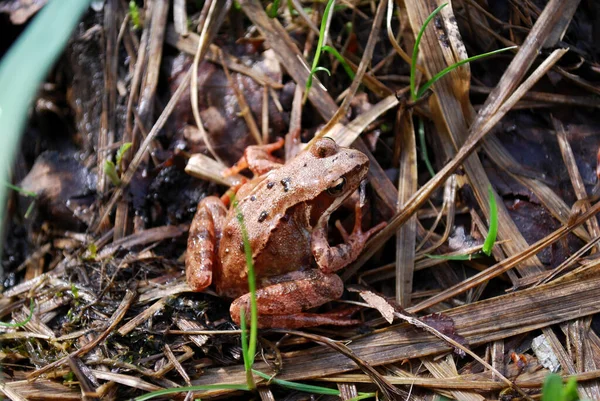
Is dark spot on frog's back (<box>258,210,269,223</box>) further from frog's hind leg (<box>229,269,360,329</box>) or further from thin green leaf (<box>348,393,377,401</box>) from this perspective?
thin green leaf (<box>348,393,377,401</box>)

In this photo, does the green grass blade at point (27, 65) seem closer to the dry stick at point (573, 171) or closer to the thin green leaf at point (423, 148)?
the thin green leaf at point (423, 148)

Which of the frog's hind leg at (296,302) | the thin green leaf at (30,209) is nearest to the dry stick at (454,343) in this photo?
the frog's hind leg at (296,302)

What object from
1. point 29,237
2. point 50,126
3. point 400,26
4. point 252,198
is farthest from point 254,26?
point 29,237

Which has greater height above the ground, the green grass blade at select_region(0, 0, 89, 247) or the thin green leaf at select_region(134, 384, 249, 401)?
the green grass blade at select_region(0, 0, 89, 247)

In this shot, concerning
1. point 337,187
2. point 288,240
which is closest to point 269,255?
point 288,240

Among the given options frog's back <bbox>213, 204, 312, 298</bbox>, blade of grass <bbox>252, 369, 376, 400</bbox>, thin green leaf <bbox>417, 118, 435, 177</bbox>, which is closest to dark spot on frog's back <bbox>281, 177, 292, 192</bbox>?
frog's back <bbox>213, 204, 312, 298</bbox>
